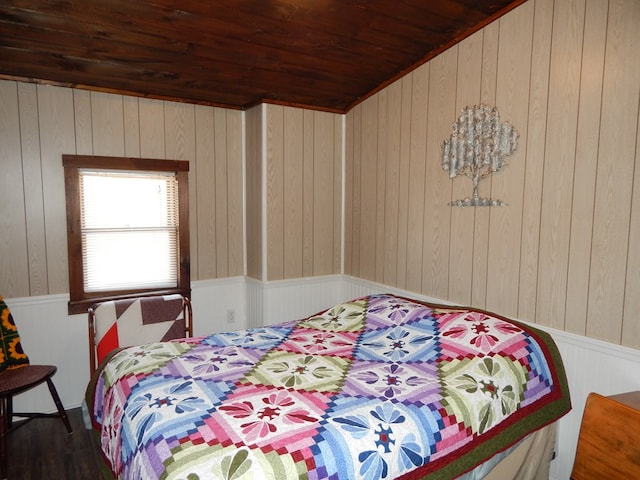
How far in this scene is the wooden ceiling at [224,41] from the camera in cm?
214

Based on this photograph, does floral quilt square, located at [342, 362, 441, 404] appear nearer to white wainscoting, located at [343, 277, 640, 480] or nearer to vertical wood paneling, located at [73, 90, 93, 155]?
white wainscoting, located at [343, 277, 640, 480]

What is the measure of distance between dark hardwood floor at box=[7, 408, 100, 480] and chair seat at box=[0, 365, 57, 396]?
0.43 metres

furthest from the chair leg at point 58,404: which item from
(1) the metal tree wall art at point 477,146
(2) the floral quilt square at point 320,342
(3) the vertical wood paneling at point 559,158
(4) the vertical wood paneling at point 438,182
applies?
(3) the vertical wood paneling at point 559,158

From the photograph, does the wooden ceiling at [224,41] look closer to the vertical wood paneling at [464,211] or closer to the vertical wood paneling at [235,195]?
the vertical wood paneling at [464,211]

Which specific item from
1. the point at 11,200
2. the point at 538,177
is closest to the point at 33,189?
the point at 11,200

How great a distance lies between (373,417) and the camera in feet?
5.08

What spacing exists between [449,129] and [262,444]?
7.25 feet

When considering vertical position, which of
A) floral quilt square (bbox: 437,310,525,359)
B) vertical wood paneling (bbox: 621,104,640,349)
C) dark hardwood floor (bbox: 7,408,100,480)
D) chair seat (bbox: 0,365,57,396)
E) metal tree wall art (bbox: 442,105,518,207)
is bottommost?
dark hardwood floor (bbox: 7,408,100,480)

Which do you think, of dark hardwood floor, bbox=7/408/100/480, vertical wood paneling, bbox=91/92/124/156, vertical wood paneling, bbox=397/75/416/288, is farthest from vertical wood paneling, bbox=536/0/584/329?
vertical wood paneling, bbox=91/92/124/156

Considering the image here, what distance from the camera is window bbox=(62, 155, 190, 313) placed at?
115 inches

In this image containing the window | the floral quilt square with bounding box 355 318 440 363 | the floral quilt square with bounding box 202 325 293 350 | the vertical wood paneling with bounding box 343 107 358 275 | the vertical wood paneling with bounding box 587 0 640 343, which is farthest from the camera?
the vertical wood paneling with bounding box 343 107 358 275

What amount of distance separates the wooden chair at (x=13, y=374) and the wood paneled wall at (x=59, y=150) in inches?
13.2

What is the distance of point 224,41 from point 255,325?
2.20 m

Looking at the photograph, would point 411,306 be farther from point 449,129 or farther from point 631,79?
point 631,79
